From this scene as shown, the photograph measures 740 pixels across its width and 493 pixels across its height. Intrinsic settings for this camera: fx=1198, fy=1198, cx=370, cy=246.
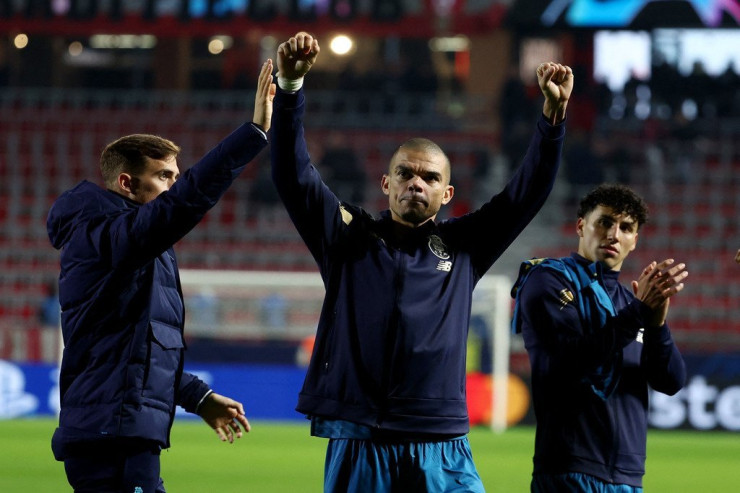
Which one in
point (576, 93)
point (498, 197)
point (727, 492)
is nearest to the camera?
point (498, 197)

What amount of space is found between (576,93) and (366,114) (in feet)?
12.5

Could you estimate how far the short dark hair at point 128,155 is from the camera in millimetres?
4211

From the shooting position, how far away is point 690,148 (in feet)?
65.6

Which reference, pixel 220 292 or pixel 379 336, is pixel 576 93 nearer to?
pixel 220 292

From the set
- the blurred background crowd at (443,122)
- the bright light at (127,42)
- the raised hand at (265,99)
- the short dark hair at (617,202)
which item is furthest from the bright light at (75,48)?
the raised hand at (265,99)

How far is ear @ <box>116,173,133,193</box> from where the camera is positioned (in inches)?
166

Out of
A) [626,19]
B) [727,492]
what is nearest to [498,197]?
[727,492]

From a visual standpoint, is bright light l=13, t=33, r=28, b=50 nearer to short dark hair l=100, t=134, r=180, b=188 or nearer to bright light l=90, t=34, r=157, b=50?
bright light l=90, t=34, r=157, b=50

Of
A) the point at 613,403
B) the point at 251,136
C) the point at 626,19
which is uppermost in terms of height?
the point at 626,19

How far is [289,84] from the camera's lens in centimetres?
410

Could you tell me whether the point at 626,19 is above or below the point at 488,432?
above

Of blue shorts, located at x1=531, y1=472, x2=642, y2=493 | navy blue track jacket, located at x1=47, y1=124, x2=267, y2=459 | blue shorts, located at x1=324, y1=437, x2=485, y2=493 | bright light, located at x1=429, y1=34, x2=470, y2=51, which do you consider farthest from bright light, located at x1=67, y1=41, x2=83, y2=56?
blue shorts, located at x1=324, y1=437, x2=485, y2=493

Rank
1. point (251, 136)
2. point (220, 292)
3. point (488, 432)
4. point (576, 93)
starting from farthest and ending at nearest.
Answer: point (576, 93), point (220, 292), point (488, 432), point (251, 136)

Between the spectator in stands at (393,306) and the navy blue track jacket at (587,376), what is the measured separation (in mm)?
434
